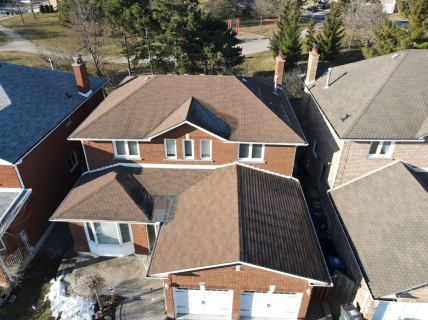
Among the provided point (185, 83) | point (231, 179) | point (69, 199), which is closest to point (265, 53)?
point (185, 83)

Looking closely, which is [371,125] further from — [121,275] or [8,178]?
[8,178]

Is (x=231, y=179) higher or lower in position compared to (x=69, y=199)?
higher

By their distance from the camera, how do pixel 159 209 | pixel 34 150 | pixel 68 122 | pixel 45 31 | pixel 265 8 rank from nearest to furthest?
pixel 159 209, pixel 34 150, pixel 68 122, pixel 45 31, pixel 265 8

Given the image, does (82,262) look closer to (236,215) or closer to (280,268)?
(236,215)

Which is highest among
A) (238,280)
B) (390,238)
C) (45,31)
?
(45,31)

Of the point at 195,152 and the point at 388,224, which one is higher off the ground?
the point at 195,152

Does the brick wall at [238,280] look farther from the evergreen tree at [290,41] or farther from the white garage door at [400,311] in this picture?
the evergreen tree at [290,41]

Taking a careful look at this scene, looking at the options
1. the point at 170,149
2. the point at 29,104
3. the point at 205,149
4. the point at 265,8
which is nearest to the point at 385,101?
the point at 205,149
